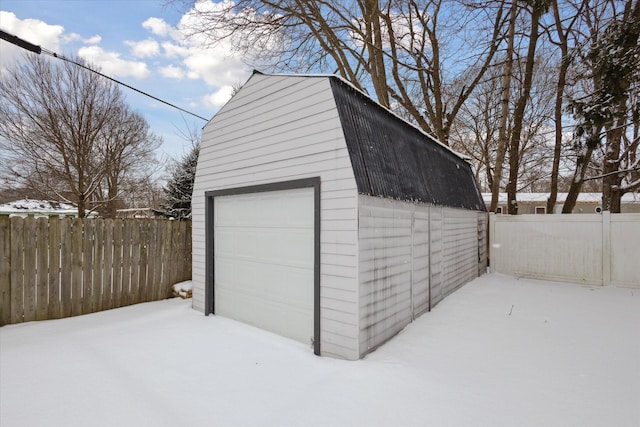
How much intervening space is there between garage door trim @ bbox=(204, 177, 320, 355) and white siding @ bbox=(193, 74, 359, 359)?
60 mm

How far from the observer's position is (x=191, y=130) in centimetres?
1214

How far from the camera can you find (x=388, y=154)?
4250mm

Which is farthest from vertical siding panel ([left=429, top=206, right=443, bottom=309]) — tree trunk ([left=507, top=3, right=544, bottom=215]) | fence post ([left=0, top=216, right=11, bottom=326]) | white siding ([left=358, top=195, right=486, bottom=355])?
tree trunk ([left=507, top=3, right=544, bottom=215])

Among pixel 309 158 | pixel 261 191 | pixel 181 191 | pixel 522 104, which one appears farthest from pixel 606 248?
pixel 181 191

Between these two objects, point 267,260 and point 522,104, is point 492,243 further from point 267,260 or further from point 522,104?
point 267,260

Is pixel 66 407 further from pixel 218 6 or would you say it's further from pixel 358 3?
pixel 358 3

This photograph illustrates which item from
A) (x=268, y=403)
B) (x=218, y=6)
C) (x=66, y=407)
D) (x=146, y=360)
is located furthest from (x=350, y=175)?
(x=218, y=6)

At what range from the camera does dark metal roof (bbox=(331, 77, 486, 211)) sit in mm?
3559

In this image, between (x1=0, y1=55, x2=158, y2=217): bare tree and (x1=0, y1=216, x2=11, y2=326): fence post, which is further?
(x1=0, y1=55, x2=158, y2=217): bare tree

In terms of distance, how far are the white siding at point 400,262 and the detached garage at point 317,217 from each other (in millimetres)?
23

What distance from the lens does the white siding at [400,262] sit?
3479 mm

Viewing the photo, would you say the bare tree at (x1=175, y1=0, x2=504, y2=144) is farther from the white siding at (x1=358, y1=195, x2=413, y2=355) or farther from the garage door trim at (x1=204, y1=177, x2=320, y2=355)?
the white siding at (x1=358, y1=195, x2=413, y2=355)

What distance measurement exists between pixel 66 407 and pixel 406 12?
48.7 ft

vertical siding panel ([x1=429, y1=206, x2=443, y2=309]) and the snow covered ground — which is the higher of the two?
vertical siding panel ([x1=429, y1=206, x2=443, y2=309])
